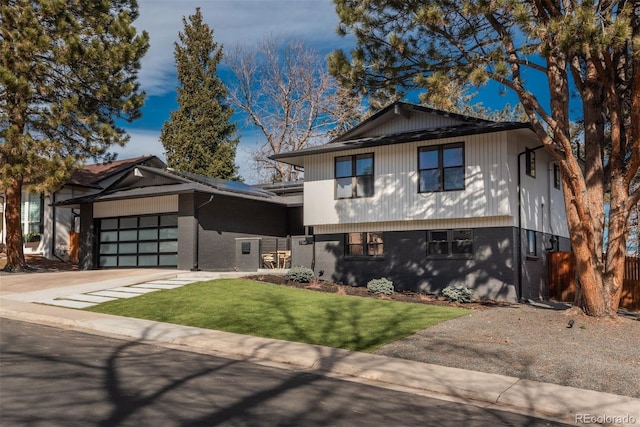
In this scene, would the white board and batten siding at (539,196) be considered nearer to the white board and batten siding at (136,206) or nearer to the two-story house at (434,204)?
the two-story house at (434,204)

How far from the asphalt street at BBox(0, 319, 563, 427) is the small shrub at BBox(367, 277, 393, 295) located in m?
10.1

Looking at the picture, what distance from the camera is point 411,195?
19969mm

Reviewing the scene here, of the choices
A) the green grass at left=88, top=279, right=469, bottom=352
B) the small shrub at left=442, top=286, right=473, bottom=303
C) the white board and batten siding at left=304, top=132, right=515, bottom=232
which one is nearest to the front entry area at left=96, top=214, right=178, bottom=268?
the white board and batten siding at left=304, top=132, right=515, bottom=232

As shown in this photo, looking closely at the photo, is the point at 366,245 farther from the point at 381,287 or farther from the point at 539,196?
the point at 539,196

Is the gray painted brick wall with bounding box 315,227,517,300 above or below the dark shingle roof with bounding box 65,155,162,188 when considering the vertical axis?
below

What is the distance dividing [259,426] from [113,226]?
2241 centimetres

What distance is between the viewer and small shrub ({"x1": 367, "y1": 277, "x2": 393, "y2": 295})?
18.6 meters

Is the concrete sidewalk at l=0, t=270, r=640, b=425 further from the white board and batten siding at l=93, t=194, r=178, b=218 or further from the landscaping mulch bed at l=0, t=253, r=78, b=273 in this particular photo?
the landscaping mulch bed at l=0, t=253, r=78, b=273

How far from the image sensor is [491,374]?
349 inches

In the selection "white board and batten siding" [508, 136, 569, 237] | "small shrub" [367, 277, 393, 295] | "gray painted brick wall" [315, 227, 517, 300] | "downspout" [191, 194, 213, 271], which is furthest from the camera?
"downspout" [191, 194, 213, 271]

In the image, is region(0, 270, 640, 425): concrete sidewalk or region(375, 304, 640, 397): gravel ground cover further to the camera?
region(375, 304, 640, 397): gravel ground cover

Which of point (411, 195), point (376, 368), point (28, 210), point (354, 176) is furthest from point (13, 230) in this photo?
point (376, 368)

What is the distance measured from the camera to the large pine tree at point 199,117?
4128 centimetres

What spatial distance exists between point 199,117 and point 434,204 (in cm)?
2670
